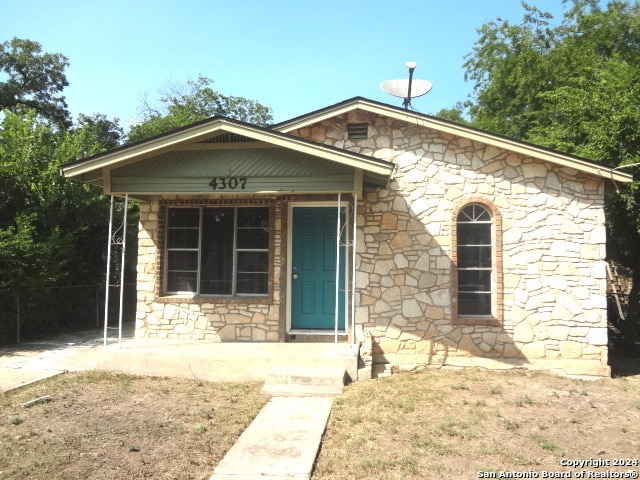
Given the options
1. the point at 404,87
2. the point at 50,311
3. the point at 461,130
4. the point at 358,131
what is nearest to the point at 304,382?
the point at 358,131

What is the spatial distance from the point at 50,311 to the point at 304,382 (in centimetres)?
671

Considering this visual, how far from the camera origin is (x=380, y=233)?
7824 mm

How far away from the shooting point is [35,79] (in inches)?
1082

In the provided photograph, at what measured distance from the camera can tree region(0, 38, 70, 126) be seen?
86.2 feet

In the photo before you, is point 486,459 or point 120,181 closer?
point 486,459

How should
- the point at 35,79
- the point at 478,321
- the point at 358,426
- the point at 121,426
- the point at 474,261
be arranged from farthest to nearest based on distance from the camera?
the point at 35,79 < the point at 474,261 < the point at 478,321 < the point at 358,426 < the point at 121,426

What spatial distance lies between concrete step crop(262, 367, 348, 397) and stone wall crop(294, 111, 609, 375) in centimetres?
143

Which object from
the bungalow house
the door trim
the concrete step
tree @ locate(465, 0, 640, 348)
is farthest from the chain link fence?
tree @ locate(465, 0, 640, 348)

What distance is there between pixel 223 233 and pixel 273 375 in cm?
295

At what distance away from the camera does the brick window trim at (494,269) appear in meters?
7.51

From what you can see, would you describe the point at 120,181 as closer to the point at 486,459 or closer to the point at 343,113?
the point at 343,113

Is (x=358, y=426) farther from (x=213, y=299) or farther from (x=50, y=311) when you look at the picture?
(x=50, y=311)

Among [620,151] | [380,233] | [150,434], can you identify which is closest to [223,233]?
[380,233]

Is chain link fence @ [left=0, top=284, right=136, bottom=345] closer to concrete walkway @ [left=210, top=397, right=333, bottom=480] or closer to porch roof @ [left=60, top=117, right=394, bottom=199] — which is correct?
porch roof @ [left=60, top=117, right=394, bottom=199]
